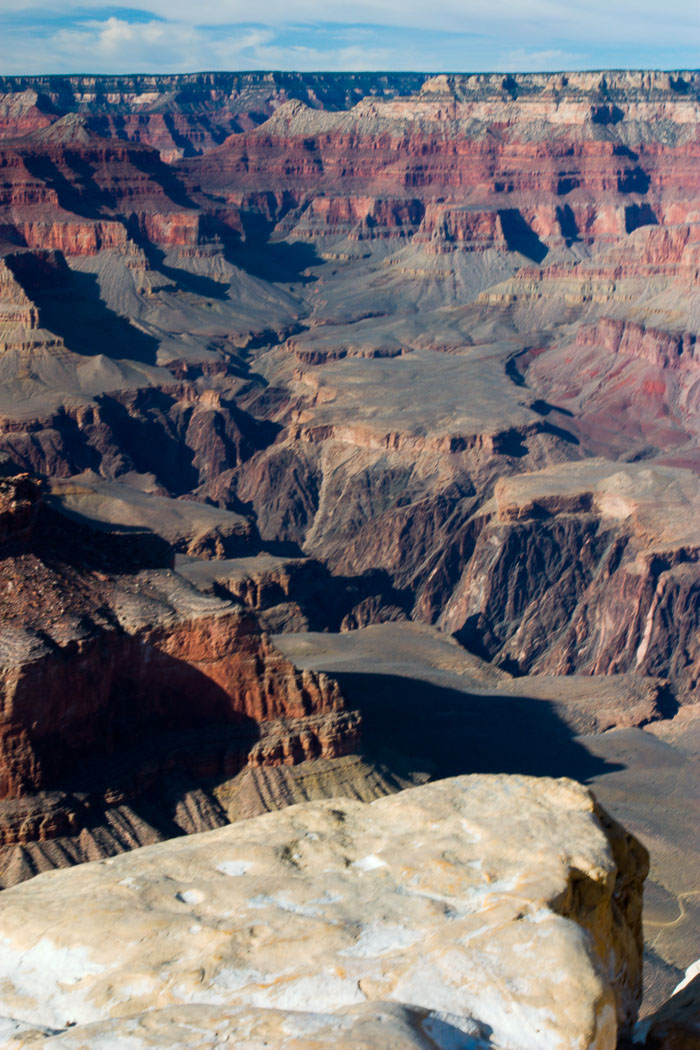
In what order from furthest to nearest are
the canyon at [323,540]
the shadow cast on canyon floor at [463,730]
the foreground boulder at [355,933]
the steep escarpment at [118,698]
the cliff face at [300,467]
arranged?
the shadow cast on canyon floor at [463,730] → the cliff face at [300,467] → the canyon at [323,540] → the steep escarpment at [118,698] → the foreground boulder at [355,933]

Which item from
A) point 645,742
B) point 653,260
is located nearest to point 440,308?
point 653,260

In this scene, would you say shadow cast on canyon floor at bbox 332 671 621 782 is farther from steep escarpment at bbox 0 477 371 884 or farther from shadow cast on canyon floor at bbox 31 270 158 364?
shadow cast on canyon floor at bbox 31 270 158 364

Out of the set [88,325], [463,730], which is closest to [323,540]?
[463,730]

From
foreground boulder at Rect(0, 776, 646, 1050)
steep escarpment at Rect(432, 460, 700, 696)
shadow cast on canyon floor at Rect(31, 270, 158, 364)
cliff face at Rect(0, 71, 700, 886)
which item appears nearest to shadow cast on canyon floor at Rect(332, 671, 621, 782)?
cliff face at Rect(0, 71, 700, 886)

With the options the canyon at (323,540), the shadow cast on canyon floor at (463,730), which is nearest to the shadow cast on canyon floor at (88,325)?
the canyon at (323,540)

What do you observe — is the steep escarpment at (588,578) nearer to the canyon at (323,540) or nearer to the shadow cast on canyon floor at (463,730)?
the canyon at (323,540)

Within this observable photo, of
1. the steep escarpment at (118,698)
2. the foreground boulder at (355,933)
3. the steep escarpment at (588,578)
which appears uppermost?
the foreground boulder at (355,933)

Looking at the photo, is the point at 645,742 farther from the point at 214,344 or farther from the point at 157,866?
the point at 214,344

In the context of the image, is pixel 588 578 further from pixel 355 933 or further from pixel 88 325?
pixel 88 325
